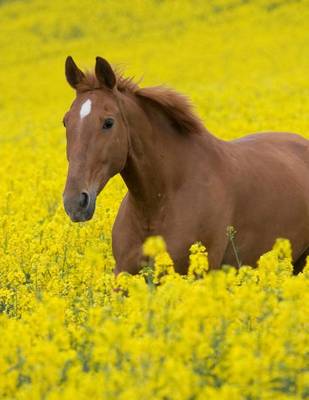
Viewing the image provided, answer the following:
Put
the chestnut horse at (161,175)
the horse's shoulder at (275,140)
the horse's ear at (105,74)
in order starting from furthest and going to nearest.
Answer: the horse's shoulder at (275,140) → the horse's ear at (105,74) → the chestnut horse at (161,175)

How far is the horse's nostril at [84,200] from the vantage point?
612cm

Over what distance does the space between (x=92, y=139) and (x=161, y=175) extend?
2.24 feet

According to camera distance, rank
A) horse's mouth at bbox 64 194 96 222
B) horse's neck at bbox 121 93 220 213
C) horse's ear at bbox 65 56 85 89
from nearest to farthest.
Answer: horse's mouth at bbox 64 194 96 222
horse's ear at bbox 65 56 85 89
horse's neck at bbox 121 93 220 213

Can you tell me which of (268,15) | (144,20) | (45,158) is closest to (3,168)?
(45,158)

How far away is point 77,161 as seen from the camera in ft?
20.6

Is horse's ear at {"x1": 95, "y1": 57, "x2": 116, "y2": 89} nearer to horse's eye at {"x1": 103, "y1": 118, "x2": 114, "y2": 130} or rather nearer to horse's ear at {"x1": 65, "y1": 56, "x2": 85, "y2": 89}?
horse's ear at {"x1": 65, "y1": 56, "x2": 85, "y2": 89}

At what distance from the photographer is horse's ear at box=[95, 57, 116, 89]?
6564mm

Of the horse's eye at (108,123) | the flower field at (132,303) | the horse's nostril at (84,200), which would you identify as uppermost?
the horse's eye at (108,123)

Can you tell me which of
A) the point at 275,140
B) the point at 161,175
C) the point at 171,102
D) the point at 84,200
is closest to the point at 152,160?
the point at 161,175

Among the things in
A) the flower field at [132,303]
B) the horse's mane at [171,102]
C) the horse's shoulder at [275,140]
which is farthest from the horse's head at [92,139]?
the horse's shoulder at [275,140]

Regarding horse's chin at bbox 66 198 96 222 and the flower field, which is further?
horse's chin at bbox 66 198 96 222

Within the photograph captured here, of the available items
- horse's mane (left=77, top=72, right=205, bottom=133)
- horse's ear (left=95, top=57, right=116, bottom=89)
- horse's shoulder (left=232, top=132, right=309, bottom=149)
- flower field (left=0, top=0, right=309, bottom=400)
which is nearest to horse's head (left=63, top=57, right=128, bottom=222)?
horse's ear (left=95, top=57, right=116, bottom=89)

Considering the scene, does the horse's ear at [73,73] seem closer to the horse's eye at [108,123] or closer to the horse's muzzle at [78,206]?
the horse's eye at [108,123]

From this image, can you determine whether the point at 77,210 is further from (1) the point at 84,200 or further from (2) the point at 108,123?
(2) the point at 108,123
